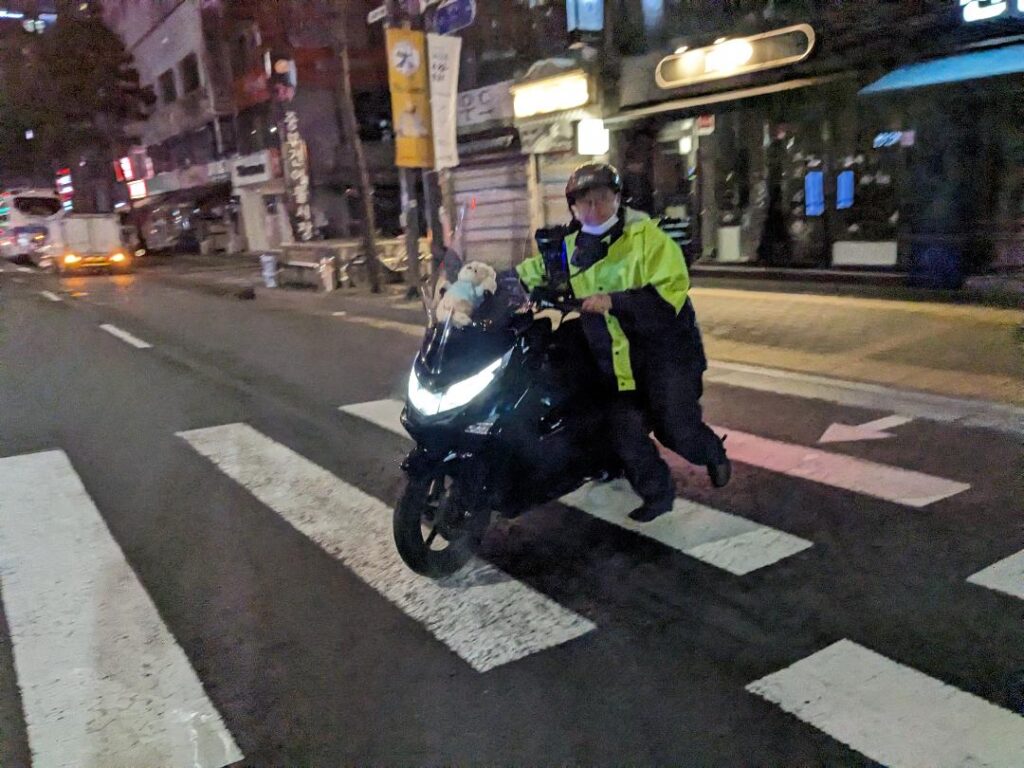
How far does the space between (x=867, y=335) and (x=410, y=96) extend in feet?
29.1

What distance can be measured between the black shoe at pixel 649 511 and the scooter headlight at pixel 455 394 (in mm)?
1300

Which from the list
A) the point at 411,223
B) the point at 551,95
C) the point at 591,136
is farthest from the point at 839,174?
the point at 411,223

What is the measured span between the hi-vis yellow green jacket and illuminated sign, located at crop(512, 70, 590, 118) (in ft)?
41.0

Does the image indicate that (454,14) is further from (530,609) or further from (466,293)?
(530,609)

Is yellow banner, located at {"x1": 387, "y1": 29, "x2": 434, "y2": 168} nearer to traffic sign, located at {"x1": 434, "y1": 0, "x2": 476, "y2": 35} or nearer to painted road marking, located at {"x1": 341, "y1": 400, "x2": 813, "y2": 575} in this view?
traffic sign, located at {"x1": 434, "y1": 0, "x2": 476, "y2": 35}

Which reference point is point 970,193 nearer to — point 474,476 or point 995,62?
point 995,62

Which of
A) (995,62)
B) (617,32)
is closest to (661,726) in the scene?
(995,62)

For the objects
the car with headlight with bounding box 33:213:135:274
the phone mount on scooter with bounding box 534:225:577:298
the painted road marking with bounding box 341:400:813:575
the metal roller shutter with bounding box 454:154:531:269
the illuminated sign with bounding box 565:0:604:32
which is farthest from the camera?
the car with headlight with bounding box 33:213:135:274

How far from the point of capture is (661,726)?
3.04m

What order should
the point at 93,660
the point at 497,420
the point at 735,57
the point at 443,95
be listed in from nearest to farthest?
the point at 93,660 → the point at 497,420 → the point at 735,57 → the point at 443,95

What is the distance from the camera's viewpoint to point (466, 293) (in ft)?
13.3

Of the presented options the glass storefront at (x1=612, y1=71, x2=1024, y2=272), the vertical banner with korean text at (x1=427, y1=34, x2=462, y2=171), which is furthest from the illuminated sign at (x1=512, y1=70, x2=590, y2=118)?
the vertical banner with korean text at (x1=427, y1=34, x2=462, y2=171)

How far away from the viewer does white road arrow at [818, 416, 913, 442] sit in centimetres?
634

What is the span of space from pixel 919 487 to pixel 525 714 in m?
Result: 3.31
